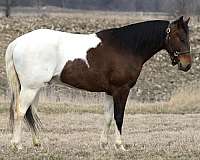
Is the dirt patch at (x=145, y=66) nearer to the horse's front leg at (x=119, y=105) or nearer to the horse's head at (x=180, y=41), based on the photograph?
the horse's front leg at (x=119, y=105)

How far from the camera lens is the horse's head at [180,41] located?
10.8 meters

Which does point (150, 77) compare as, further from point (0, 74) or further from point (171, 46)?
point (171, 46)

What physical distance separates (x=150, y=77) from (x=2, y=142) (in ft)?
64.1

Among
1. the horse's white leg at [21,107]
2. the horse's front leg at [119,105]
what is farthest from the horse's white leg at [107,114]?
the horse's white leg at [21,107]

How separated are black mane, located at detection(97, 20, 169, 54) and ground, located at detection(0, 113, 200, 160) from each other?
180 cm

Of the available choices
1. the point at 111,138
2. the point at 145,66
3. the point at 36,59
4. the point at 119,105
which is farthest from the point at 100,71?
the point at 145,66

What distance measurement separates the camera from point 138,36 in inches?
425

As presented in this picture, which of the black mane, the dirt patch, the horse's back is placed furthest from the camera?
the dirt patch

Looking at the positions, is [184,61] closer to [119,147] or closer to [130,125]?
[119,147]

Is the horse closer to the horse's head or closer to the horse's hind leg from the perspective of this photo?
the horse's head

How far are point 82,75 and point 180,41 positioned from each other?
6.07ft

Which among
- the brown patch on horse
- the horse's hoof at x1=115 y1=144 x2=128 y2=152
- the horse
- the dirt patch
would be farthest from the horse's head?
the dirt patch

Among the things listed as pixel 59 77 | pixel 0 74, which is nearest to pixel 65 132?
pixel 59 77

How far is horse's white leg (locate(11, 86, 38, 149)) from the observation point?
10.5m
